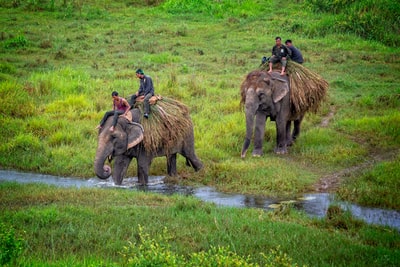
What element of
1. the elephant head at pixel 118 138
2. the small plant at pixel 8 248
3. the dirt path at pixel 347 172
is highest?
the small plant at pixel 8 248

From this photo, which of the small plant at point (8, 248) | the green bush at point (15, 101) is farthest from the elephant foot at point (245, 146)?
the small plant at point (8, 248)

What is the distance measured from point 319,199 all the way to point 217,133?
434cm

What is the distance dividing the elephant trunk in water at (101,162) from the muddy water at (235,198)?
597mm

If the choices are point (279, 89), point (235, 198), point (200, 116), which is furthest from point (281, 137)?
point (235, 198)

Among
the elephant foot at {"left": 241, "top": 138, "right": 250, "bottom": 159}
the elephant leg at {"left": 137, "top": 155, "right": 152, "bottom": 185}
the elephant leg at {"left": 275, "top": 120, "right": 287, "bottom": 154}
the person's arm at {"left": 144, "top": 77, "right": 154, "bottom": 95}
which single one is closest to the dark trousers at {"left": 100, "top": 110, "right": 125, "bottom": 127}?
the person's arm at {"left": 144, "top": 77, "right": 154, "bottom": 95}

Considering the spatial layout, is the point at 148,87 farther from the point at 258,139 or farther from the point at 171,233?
the point at 171,233

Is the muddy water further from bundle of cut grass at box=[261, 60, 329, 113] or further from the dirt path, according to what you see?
bundle of cut grass at box=[261, 60, 329, 113]

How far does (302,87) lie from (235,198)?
4604mm

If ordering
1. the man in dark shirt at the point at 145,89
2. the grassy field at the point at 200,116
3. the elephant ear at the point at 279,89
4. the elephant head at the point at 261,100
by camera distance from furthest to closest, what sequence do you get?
the elephant ear at the point at 279,89, the elephant head at the point at 261,100, the man in dark shirt at the point at 145,89, the grassy field at the point at 200,116

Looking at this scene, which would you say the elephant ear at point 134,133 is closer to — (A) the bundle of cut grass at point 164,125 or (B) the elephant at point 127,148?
(B) the elephant at point 127,148

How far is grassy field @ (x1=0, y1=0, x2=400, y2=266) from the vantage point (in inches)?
380

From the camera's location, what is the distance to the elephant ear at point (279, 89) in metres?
16.0

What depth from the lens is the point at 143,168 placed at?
13641 mm

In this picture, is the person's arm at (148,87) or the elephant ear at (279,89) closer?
the person's arm at (148,87)
